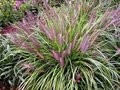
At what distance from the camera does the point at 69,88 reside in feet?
12.2

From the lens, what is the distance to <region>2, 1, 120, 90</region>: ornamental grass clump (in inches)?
149

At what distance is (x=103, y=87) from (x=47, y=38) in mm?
1020

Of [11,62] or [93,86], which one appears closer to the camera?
[93,86]

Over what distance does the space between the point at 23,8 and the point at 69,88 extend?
2515mm

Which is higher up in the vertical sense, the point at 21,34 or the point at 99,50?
the point at 21,34

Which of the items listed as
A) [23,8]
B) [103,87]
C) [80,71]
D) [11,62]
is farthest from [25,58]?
[23,8]

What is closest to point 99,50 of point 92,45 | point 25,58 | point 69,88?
point 92,45

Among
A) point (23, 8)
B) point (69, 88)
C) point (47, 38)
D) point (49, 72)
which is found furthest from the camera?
point (23, 8)

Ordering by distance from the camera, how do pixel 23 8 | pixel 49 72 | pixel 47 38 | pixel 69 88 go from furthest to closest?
pixel 23 8
pixel 47 38
pixel 49 72
pixel 69 88

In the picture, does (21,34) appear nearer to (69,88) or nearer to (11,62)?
(11,62)

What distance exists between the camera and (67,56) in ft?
12.8

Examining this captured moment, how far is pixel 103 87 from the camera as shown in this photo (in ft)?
12.5

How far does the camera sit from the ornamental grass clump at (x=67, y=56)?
379 cm

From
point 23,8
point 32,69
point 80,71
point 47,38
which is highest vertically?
point 23,8
